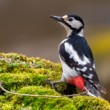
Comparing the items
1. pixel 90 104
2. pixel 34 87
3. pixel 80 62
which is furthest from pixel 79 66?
pixel 90 104

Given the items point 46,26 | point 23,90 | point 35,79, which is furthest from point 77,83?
point 46,26

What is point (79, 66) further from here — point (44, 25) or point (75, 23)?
point (44, 25)

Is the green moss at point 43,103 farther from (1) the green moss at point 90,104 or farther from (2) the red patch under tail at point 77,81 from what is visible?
(2) the red patch under tail at point 77,81

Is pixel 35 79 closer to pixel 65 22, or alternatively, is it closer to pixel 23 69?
pixel 23 69

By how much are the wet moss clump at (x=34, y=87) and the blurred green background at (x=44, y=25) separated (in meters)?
7.64

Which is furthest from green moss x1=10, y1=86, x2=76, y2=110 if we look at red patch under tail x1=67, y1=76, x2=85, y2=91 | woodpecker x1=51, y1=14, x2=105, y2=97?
red patch under tail x1=67, y1=76, x2=85, y2=91

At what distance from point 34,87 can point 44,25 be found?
412 inches

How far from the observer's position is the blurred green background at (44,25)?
1449cm

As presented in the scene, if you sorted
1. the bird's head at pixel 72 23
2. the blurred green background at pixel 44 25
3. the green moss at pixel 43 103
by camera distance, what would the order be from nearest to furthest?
the green moss at pixel 43 103, the bird's head at pixel 72 23, the blurred green background at pixel 44 25

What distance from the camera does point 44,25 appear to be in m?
15.7

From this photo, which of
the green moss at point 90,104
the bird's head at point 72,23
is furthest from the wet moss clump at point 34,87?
the bird's head at point 72,23

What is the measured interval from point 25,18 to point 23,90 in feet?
35.4

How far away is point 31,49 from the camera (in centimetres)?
1444

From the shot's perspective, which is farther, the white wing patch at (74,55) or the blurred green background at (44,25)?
the blurred green background at (44,25)
